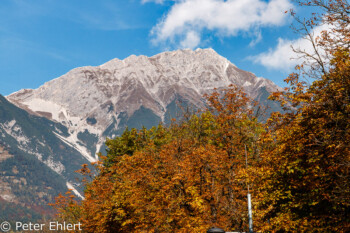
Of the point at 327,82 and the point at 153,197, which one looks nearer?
the point at 327,82

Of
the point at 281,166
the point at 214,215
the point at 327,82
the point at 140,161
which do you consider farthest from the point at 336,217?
the point at 140,161

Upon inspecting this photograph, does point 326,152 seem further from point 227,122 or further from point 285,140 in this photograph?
point 227,122

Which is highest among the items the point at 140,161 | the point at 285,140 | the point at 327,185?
the point at 140,161

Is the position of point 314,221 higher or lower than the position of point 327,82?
lower

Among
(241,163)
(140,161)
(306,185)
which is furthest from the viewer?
(140,161)

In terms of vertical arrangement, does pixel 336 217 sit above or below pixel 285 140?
below

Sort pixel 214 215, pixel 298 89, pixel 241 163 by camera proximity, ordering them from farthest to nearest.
A: pixel 241 163, pixel 214 215, pixel 298 89

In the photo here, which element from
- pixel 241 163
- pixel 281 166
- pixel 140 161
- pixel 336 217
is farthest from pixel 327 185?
pixel 140 161

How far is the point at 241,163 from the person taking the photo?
31.3 metres

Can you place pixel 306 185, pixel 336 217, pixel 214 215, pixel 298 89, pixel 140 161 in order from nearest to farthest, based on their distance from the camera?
pixel 336 217
pixel 306 185
pixel 298 89
pixel 214 215
pixel 140 161

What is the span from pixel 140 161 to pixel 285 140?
73.5 feet

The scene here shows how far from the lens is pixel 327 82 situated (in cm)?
1630

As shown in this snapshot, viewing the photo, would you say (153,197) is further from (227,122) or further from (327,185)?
(327,185)

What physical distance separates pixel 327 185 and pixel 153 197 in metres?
18.6
